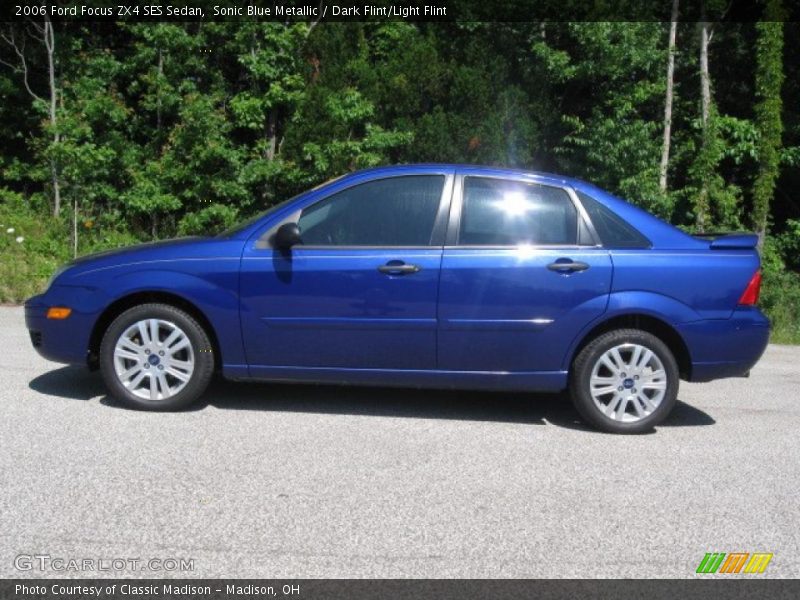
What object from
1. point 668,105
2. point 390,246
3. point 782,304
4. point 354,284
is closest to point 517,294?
point 390,246

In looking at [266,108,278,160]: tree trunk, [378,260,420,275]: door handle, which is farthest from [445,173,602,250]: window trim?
[266,108,278,160]: tree trunk

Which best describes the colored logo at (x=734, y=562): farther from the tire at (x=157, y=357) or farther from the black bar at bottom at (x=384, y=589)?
the tire at (x=157, y=357)

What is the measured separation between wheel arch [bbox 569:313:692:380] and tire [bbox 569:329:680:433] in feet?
0.15

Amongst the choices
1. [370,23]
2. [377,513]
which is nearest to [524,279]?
[377,513]

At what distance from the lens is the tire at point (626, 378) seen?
18.1 ft

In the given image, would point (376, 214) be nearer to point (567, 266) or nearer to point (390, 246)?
point (390, 246)

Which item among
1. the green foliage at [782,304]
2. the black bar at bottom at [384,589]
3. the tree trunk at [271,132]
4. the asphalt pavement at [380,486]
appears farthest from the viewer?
the tree trunk at [271,132]

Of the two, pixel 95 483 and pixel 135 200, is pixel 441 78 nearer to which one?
pixel 135 200

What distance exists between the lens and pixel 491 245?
5.54 m

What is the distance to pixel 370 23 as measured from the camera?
15.8 m

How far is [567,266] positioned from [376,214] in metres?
1.28

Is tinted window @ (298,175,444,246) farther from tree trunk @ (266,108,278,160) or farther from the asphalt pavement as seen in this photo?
tree trunk @ (266,108,278,160)

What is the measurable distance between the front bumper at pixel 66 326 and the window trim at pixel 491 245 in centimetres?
239

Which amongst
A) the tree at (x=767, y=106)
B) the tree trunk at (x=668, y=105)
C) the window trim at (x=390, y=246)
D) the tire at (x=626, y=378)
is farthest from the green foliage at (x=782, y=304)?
the window trim at (x=390, y=246)
